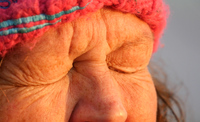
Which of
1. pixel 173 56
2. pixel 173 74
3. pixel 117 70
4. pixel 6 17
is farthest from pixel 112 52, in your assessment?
pixel 173 56

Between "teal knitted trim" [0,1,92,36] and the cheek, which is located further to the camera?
the cheek

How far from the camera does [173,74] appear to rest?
8.24 ft

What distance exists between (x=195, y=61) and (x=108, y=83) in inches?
87.2

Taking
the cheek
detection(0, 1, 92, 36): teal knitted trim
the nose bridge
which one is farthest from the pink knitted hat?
the cheek

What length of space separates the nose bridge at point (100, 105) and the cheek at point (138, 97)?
0.14 meters

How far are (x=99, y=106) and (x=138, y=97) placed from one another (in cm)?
27

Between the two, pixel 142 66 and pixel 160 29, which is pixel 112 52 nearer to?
pixel 142 66

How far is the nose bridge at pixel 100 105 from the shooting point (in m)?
0.93

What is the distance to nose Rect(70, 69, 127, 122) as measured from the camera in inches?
36.5

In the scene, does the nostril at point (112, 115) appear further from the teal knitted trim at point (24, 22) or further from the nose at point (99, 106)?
the teal knitted trim at point (24, 22)

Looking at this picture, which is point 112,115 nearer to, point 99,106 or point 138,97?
point 99,106

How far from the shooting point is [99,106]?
938 mm

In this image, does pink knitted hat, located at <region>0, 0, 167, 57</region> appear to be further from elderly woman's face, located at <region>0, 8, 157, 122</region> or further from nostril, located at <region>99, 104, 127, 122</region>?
nostril, located at <region>99, 104, 127, 122</region>

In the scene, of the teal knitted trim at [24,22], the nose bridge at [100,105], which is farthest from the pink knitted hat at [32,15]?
the nose bridge at [100,105]
